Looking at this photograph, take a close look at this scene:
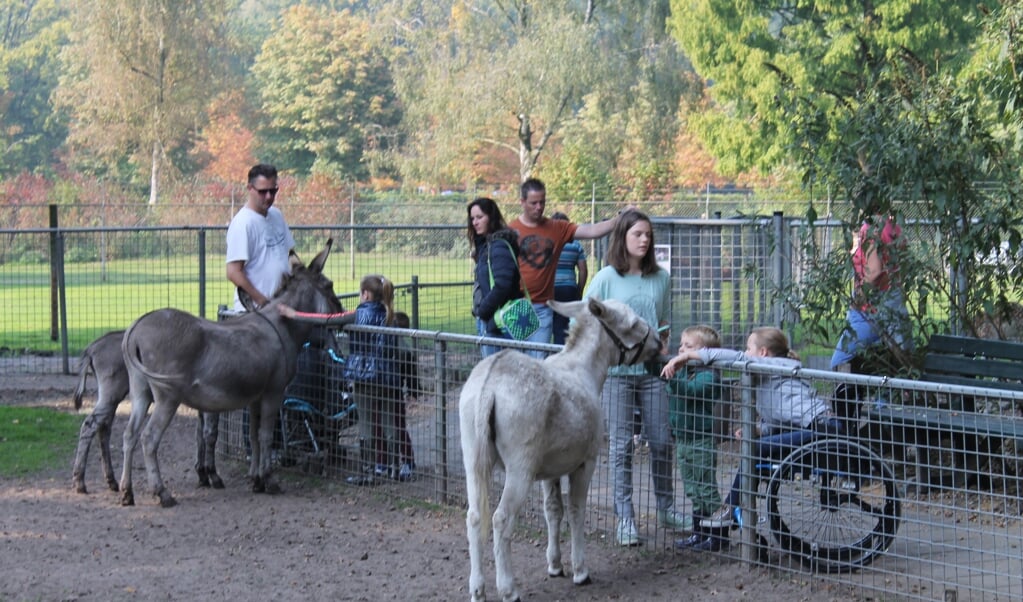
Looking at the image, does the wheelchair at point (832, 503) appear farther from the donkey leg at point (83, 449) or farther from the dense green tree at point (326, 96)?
the dense green tree at point (326, 96)

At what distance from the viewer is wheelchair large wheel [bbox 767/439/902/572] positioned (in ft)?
20.1

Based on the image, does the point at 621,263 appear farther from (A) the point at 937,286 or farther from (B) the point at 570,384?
(A) the point at 937,286

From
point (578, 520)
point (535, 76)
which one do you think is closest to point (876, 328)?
point (578, 520)

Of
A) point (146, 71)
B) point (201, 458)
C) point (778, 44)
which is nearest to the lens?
point (201, 458)

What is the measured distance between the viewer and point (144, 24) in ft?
171

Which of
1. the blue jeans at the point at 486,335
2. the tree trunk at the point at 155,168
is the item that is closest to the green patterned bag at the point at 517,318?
the blue jeans at the point at 486,335

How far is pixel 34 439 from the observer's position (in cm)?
1058

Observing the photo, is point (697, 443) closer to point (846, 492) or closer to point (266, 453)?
point (846, 492)

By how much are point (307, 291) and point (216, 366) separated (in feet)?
3.02

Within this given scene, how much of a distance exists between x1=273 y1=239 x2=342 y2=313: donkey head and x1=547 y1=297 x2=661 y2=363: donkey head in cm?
286

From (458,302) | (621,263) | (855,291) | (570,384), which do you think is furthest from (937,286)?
(458,302)

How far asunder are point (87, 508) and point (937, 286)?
616cm

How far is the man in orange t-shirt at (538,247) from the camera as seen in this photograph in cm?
848

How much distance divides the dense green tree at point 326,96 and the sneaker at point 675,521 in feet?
178
